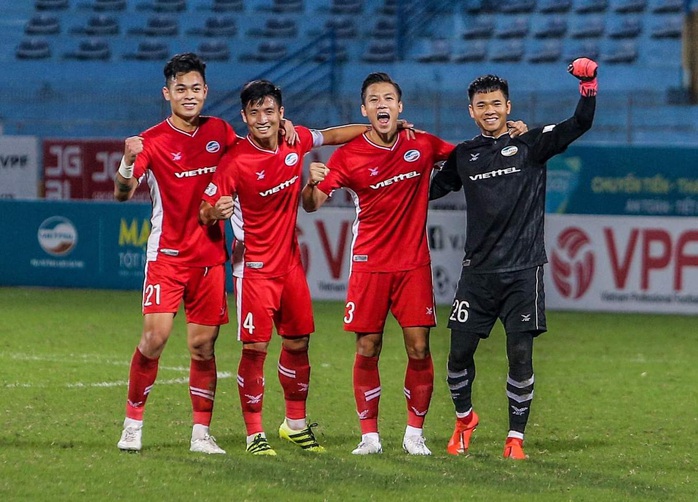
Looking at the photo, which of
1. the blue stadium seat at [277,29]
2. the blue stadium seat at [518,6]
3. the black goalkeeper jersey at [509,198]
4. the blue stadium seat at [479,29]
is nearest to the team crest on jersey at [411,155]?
the black goalkeeper jersey at [509,198]

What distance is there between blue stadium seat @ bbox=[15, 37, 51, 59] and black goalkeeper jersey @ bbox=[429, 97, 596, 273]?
19850mm

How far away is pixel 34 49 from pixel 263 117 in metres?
19.7

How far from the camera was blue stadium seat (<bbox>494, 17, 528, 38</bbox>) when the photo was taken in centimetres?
2314

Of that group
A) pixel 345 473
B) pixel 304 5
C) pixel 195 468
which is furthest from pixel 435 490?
pixel 304 5

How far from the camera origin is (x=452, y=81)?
2245 cm

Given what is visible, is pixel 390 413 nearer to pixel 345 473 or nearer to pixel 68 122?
pixel 345 473

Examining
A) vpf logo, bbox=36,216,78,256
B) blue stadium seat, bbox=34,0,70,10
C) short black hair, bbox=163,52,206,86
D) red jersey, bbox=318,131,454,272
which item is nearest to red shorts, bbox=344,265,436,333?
red jersey, bbox=318,131,454,272

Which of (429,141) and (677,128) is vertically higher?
(677,128)

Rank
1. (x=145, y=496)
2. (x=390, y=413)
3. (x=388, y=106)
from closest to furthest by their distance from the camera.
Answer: (x=145, y=496), (x=388, y=106), (x=390, y=413)

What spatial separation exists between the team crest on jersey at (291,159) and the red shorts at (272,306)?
56 cm

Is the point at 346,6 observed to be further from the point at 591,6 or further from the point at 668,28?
the point at 668,28

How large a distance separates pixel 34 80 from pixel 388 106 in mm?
18784

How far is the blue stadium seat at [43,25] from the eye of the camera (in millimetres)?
26062

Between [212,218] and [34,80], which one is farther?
[34,80]
